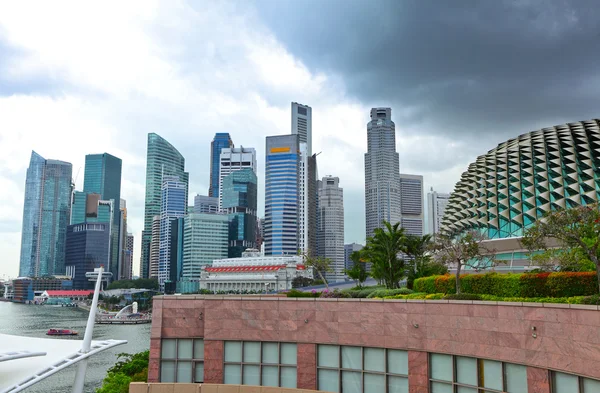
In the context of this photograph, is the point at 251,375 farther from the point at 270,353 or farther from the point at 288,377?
the point at 288,377

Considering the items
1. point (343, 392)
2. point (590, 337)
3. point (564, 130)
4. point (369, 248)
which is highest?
point (564, 130)

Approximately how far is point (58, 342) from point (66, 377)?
4417 cm

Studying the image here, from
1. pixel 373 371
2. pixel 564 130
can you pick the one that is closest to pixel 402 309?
pixel 373 371

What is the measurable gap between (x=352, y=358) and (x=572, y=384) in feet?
28.7

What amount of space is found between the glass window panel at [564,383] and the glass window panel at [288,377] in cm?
1063

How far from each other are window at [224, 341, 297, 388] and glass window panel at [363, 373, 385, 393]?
3291 mm

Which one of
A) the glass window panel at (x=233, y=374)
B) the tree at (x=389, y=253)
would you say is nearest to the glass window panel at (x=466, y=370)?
the glass window panel at (x=233, y=374)

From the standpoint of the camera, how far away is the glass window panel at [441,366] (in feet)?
68.7

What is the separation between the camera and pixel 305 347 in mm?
24000

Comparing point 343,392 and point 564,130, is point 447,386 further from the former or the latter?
point 564,130

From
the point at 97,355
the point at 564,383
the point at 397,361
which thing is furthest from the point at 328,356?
the point at 97,355

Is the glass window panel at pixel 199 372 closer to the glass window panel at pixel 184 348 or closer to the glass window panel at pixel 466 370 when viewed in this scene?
the glass window panel at pixel 184 348

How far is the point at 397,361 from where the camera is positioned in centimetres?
2223

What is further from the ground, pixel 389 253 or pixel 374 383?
pixel 389 253
